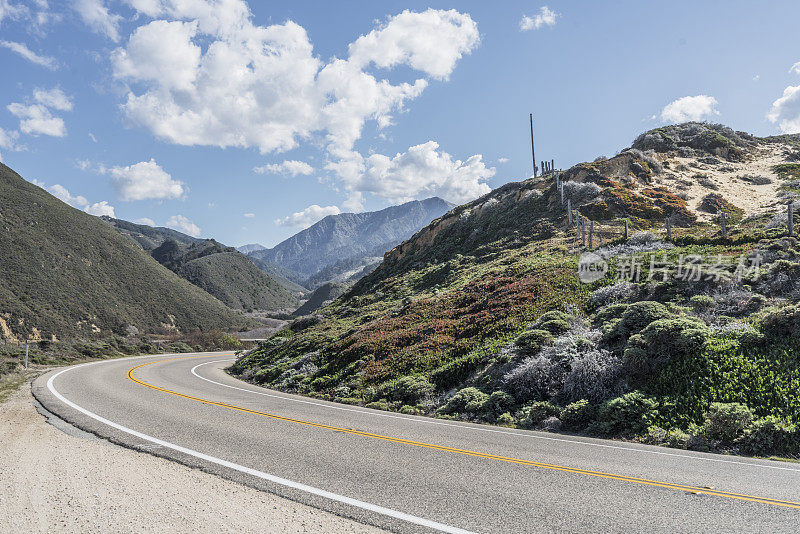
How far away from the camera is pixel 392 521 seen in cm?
463

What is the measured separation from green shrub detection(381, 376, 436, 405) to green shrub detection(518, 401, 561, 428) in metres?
3.44

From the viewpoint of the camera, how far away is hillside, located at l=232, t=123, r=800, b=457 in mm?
9148

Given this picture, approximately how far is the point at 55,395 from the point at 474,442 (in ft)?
44.1

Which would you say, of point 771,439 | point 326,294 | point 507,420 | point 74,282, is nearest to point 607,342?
point 507,420

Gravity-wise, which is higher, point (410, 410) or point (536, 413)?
point (536, 413)

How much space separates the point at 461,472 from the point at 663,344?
24.8ft

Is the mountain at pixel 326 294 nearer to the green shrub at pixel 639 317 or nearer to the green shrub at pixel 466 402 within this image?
the green shrub at pixel 466 402

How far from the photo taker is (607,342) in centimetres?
1230

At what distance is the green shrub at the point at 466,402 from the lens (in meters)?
11.3

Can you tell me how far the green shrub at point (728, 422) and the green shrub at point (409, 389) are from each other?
23.2ft

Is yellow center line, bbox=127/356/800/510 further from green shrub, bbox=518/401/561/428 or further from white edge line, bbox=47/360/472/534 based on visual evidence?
green shrub, bbox=518/401/561/428

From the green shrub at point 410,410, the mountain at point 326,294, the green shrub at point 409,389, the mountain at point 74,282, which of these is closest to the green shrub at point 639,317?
the green shrub at point 409,389

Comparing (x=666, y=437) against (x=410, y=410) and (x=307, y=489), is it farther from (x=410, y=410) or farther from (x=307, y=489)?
Answer: (x=307, y=489)

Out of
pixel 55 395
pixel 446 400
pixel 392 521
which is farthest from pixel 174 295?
pixel 392 521
